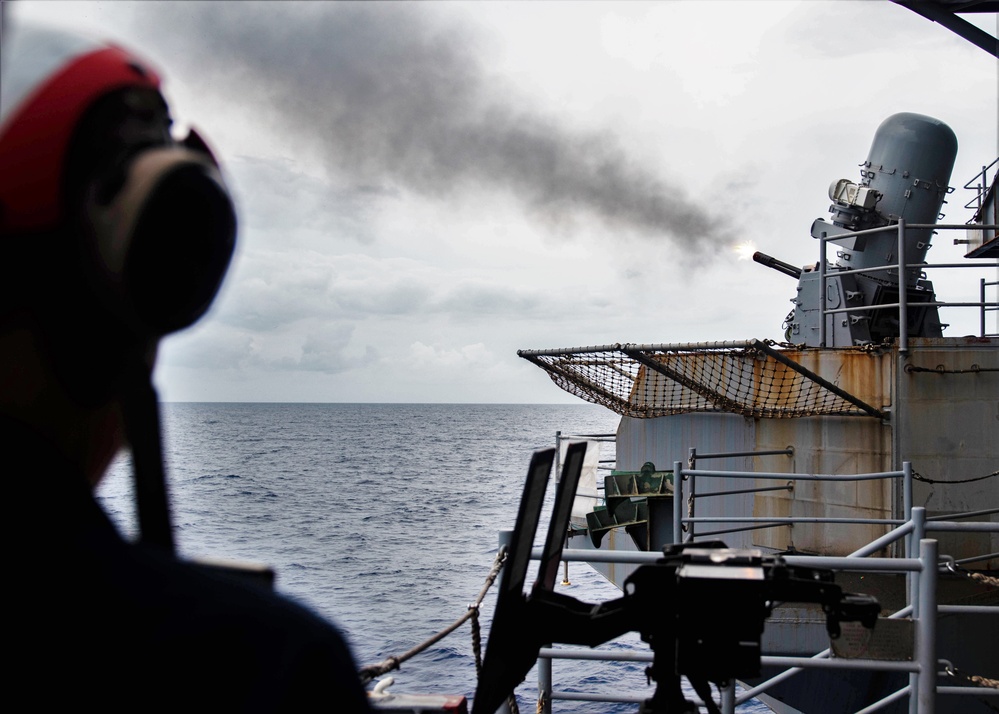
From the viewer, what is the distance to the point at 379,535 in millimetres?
35531

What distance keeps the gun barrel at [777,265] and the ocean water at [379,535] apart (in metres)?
7.62

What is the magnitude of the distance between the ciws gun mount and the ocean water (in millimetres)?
445

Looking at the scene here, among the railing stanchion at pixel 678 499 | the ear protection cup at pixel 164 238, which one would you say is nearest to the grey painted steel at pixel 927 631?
the ear protection cup at pixel 164 238

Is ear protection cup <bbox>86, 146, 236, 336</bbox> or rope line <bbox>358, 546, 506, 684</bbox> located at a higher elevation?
ear protection cup <bbox>86, 146, 236, 336</bbox>

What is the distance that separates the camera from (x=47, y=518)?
66 cm

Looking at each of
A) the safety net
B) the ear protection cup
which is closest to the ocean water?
the ear protection cup

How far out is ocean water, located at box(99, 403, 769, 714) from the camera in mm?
17656

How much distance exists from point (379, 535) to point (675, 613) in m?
34.7

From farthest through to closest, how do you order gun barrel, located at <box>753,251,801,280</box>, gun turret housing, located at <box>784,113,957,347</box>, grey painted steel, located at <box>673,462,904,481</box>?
gun barrel, located at <box>753,251,801,280</box>
gun turret housing, located at <box>784,113,957,347</box>
grey painted steel, located at <box>673,462,904,481</box>

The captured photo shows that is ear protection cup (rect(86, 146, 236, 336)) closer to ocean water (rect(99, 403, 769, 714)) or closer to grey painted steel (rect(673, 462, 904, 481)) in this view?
ocean water (rect(99, 403, 769, 714))

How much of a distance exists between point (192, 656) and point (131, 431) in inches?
10.3

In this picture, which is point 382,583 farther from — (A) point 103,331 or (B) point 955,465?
(A) point 103,331

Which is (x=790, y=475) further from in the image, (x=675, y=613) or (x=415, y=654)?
(x=675, y=613)

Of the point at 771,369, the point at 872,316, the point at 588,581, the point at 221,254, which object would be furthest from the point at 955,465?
the point at 588,581
